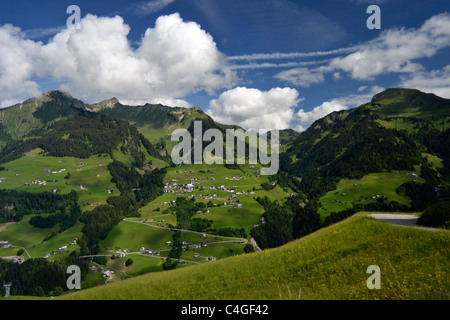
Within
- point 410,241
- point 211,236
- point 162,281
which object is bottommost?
point 211,236

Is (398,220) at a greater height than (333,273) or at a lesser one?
greater

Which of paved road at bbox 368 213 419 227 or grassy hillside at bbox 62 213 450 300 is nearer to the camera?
grassy hillside at bbox 62 213 450 300

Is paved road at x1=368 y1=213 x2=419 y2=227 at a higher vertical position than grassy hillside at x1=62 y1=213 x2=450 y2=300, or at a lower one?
higher

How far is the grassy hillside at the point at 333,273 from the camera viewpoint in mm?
14422

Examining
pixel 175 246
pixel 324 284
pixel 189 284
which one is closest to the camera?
pixel 324 284

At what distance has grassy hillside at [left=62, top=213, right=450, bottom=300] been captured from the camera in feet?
47.3

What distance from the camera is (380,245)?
20.1m

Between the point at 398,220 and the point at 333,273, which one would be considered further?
the point at 398,220

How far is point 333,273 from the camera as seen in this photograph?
59.1 feet

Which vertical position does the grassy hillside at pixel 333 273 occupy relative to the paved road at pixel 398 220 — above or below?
below

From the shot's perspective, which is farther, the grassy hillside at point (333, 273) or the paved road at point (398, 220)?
the paved road at point (398, 220)
